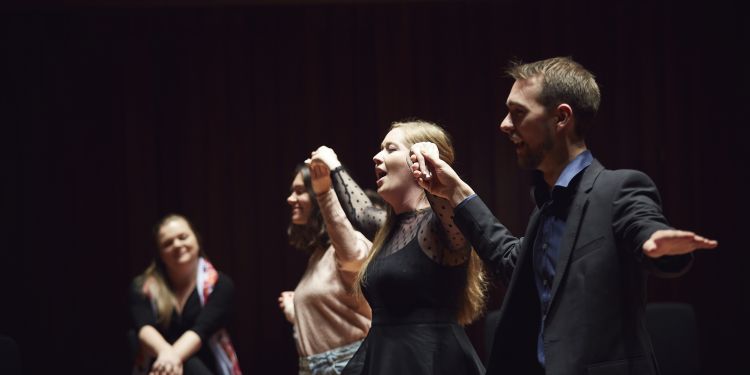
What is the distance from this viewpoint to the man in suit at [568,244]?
1.63 m

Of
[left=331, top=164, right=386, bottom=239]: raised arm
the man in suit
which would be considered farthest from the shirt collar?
[left=331, top=164, right=386, bottom=239]: raised arm

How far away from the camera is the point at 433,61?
15.0 feet

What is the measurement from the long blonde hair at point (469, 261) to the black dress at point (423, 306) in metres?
0.03

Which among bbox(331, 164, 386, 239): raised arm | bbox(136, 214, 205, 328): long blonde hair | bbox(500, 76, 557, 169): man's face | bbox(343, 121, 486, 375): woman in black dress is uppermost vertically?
bbox(500, 76, 557, 169): man's face

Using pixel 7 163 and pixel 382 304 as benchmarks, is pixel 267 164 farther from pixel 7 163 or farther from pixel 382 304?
pixel 382 304

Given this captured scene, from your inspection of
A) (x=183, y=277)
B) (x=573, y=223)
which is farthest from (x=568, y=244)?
(x=183, y=277)

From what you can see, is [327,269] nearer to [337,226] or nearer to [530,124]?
[337,226]

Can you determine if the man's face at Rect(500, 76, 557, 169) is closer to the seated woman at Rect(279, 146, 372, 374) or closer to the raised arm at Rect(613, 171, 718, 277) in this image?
the raised arm at Rect(613, 171, 718, 277)

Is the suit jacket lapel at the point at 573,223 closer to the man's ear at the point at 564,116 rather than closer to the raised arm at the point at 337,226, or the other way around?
the man's ear at the point at 564,116

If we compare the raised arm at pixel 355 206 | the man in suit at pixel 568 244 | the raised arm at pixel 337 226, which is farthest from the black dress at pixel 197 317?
the man in suit at pixel 568 244

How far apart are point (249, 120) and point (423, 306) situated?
2529 millimetres

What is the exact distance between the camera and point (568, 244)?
5.60 feet

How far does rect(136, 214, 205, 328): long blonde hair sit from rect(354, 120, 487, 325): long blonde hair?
5.33 feet

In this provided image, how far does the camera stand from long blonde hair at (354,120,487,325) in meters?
2.43
